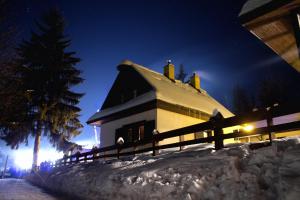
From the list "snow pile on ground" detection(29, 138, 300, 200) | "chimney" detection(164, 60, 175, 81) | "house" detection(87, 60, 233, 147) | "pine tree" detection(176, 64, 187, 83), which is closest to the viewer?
"snow pile on ground" detection(29, 138, 300, 200)

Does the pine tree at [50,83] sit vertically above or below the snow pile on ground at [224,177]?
above

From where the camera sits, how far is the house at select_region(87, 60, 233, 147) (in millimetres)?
16125

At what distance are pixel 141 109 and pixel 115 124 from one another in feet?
10.9

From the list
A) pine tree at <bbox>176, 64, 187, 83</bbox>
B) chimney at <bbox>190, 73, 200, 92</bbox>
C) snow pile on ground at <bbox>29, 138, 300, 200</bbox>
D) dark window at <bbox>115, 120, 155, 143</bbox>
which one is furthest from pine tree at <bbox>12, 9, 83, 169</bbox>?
pine tree at <bbox>176, 64, 187, 83</bbox>

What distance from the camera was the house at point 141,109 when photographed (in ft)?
52.9

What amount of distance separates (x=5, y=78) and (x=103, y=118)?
25.6ft

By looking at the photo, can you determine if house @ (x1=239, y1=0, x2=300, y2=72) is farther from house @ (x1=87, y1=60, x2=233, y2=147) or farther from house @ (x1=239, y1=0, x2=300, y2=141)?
house @ (x1=87, y1=60, x2=233, y2=147)

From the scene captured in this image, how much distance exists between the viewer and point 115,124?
19266 mm

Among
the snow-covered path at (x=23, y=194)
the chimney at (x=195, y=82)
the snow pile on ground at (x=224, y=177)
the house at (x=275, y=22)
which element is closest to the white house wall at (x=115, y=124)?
the snow-covered path at (x=23, y=194)

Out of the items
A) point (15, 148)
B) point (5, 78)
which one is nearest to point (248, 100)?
point (15, 148)

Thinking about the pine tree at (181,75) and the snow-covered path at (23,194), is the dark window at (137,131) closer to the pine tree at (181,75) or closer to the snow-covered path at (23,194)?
the snow-covered path at (23,194)

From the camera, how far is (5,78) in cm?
1380

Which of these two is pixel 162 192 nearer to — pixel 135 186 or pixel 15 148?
pixel 135 186

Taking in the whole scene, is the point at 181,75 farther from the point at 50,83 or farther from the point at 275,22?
the point at 275,22
